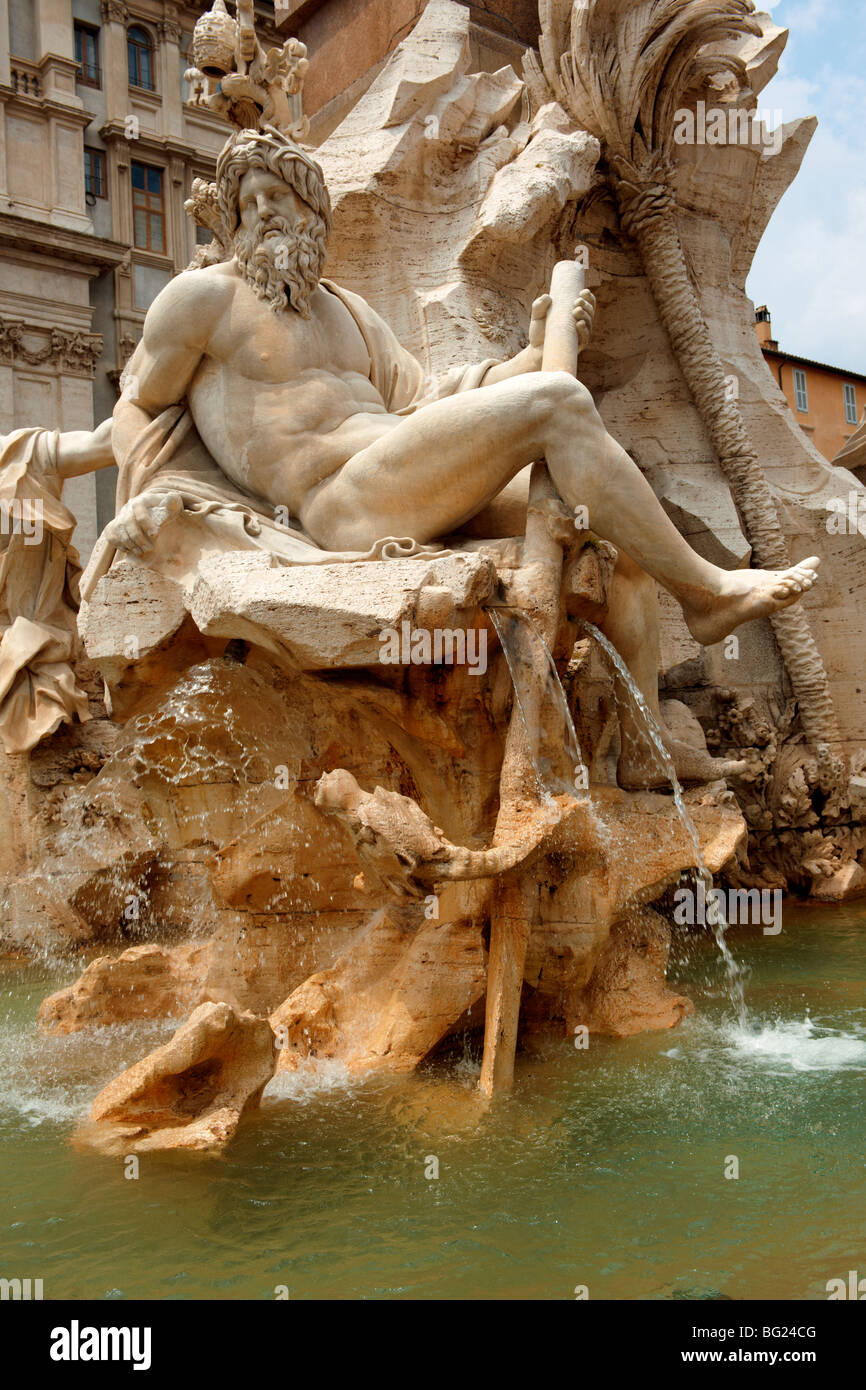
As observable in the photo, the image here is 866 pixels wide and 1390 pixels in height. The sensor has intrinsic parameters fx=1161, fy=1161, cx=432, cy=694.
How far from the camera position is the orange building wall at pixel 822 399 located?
23.0m

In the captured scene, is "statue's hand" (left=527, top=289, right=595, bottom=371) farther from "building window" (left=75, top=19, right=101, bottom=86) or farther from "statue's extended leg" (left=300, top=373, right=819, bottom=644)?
"building window" (left=75, top=19, right=101, bottom=86)

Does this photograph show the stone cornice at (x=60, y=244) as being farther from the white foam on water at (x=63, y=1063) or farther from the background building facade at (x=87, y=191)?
the white foam on water at (x=63, y=1063)

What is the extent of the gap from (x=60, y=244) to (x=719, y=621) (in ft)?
65.9

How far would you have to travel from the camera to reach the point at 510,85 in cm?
666

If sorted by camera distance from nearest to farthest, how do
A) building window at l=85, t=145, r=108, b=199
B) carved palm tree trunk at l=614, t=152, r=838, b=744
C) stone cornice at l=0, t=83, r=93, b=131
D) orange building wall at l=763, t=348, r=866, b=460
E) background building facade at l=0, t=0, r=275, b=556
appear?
carved palm tree trunk at l=614, t=152, r=838, b=744 → background building facade at l=0, t=0, r=275, b=556 → stone cornice at l=0, t=83, r=93, b=131 → building window at l=85, t=145, r=108, b=199 → orange building wall at l=763, t=348, r=866, b=460

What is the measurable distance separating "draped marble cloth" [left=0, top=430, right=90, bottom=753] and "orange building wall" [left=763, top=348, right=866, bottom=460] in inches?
726

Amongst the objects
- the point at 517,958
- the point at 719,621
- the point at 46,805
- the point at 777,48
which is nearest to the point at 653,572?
the point at 719,621

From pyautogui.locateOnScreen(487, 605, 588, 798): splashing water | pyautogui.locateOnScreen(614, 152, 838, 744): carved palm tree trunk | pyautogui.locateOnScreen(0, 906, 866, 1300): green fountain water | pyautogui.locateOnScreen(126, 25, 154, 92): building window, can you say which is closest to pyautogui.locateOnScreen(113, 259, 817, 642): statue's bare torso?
pyautogui.locateOnScreen(487, 605, 588, 798): splashing water

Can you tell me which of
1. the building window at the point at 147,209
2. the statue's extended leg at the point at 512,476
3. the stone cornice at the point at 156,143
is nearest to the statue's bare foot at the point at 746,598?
the statue's extended leg at the point at 512,476

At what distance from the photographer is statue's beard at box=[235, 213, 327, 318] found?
14.3ft

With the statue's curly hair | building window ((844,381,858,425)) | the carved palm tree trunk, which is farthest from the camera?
building window ((844,381,858,425))

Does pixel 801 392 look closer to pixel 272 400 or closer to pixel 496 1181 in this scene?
pixel 272 400

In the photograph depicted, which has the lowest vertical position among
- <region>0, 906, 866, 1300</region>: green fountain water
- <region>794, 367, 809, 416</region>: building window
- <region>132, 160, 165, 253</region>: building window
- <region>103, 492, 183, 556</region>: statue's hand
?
<region>0, 906, 866, 1300</region>: green fountain water
